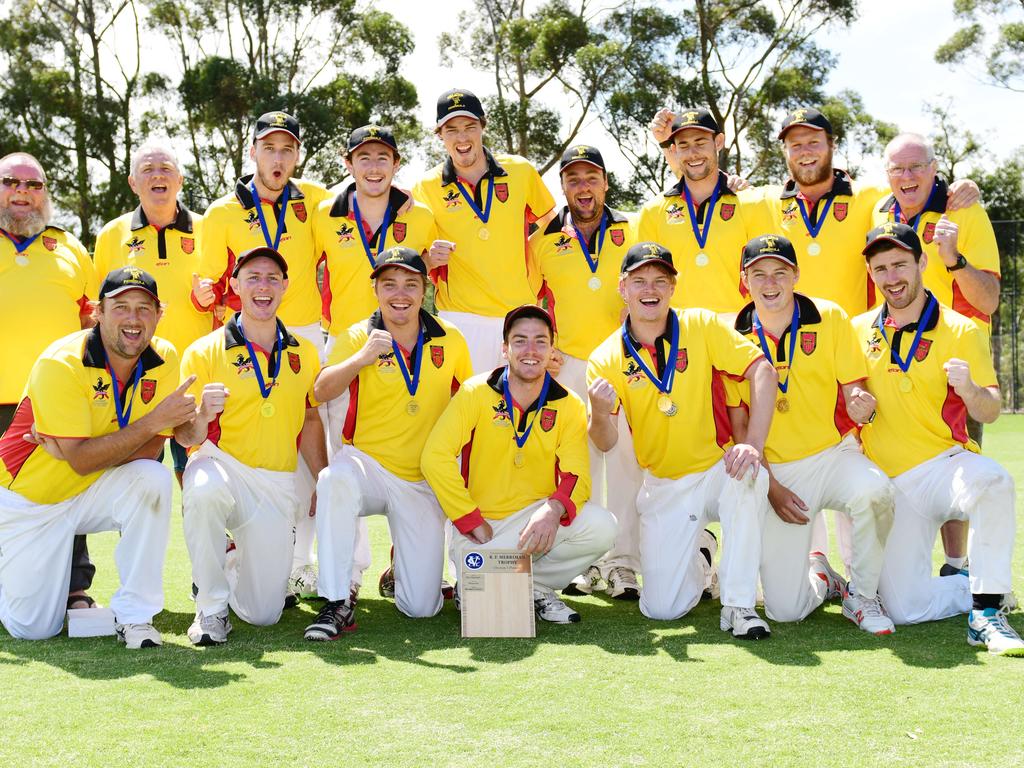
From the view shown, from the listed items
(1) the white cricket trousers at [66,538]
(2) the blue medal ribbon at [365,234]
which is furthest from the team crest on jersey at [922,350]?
(1) the white cricket trousers at [66,538]

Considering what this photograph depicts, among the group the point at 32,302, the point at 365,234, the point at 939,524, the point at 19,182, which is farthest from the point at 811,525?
the point at 19,182

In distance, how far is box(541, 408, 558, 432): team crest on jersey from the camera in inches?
229

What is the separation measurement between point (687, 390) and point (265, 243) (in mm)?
2898

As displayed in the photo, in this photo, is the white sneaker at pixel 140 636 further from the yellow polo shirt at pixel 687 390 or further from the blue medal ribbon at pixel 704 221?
the blue medal ribbon at pixel 704 221

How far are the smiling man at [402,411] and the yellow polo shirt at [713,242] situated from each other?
1.62 metres

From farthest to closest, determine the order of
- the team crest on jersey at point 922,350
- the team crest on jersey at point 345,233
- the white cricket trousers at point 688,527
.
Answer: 1. the team crest on jersey at point 345,233
2. the team crest on jersey at point 922,350
3. the white cricket trousers at point 688,527

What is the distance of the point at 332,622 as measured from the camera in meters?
5.36

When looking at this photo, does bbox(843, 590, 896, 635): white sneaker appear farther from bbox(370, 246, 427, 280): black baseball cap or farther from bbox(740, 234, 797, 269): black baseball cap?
bbox(370, 246, 427, 280): black baseball cap

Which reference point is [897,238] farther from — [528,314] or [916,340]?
[528,314]

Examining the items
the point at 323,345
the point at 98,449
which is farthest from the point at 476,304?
the point at 98,449

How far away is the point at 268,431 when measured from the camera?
5.77 m

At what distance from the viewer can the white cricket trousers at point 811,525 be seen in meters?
5.52

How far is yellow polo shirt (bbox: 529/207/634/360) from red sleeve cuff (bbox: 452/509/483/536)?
1.58 m

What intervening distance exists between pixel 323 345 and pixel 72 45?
2403cm
